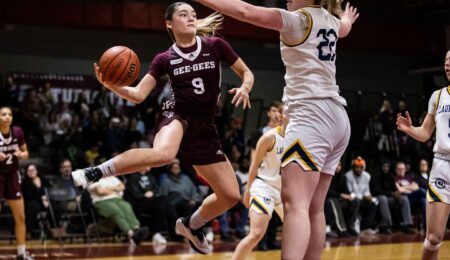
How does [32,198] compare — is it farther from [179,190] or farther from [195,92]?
[195,92]

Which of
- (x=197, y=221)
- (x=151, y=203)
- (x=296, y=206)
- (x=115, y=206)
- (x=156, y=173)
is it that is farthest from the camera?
(x=156, y=173)

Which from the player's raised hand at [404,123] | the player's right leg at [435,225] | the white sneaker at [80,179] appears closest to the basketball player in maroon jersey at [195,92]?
the white sneaker at [80,179]

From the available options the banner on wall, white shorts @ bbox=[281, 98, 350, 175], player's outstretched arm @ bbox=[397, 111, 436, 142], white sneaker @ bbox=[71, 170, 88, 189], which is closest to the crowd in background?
the banner on wall

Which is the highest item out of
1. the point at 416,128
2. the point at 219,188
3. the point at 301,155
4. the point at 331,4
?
the point at 331,4

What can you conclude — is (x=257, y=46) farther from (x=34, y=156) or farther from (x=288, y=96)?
(x=288, y=96)

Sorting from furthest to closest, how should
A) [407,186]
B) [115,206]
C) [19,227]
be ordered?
1. [407,186]
2. [115,206]
3. [19,227]

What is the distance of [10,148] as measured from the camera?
9.64m

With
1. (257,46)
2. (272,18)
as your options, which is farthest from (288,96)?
(257,46)

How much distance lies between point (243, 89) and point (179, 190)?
7658 millimetres

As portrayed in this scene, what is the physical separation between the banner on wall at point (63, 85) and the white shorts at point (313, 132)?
1264 cm

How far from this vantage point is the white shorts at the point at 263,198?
704 cm

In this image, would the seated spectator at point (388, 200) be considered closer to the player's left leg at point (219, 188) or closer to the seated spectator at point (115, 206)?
the seated spectator at point (115, 206)

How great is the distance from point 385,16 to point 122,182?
12.3 meters

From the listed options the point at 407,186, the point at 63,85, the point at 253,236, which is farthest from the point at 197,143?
the point at 63,85
